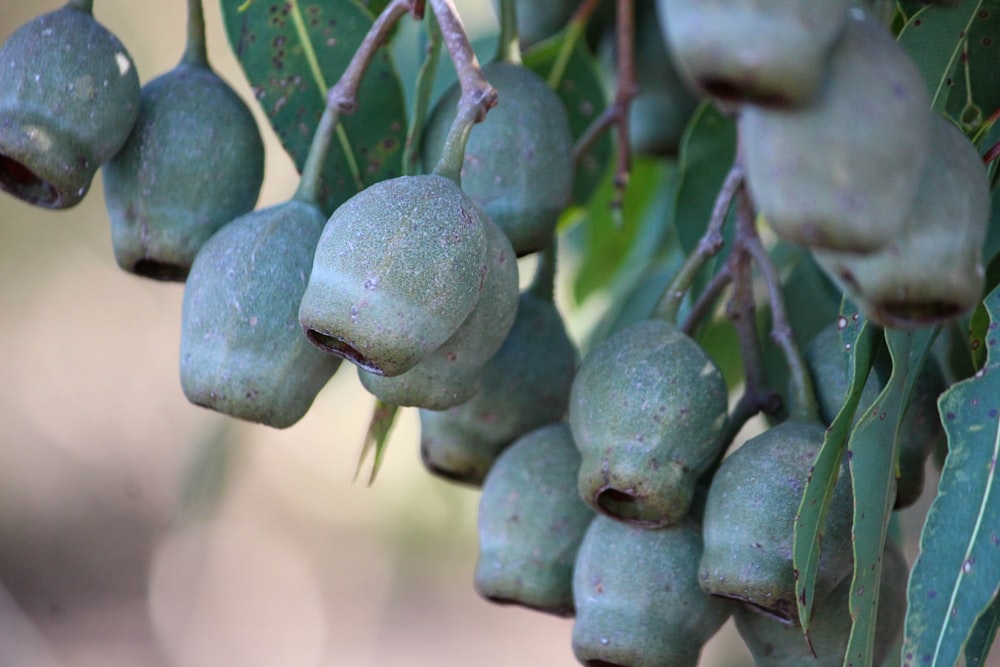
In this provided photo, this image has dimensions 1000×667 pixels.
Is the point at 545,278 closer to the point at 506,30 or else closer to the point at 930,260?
the point at 506,30

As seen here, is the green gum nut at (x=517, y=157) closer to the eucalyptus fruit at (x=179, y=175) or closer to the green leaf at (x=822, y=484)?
the eucalyptus fruit at (x=179, y=175)

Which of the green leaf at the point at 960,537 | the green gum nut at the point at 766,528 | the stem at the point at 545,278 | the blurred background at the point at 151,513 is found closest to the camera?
the green leaf at the point at 960,537

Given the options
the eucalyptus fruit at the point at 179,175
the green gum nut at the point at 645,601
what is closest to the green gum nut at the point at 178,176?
the eucalyptus fruit at the point at 179,175

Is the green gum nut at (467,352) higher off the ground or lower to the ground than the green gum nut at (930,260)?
Result: lower

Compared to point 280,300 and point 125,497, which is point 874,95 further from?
point 125,497

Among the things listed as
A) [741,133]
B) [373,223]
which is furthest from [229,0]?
[741,133]

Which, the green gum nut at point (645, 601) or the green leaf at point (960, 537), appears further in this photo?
the green gum nut at point (645, 601)
